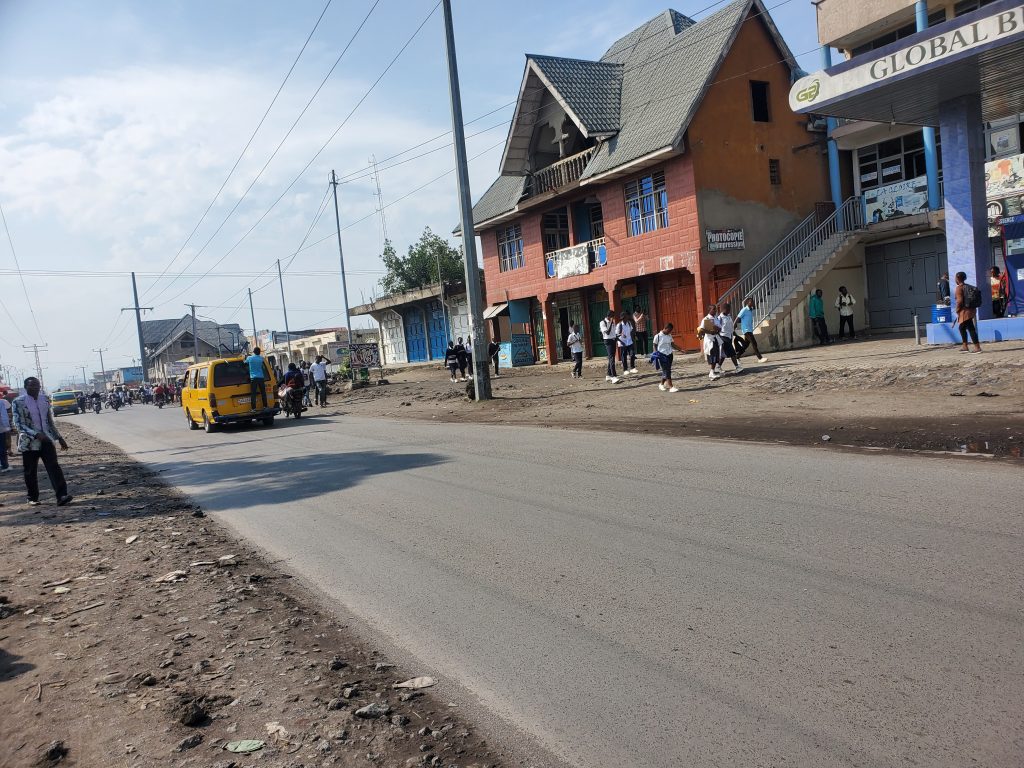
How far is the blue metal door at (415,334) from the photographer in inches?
1784

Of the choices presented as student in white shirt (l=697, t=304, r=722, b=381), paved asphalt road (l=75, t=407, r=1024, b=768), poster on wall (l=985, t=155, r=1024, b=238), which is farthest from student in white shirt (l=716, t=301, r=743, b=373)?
paved asphalt road (l=75, t=407, r=1024, b=768)

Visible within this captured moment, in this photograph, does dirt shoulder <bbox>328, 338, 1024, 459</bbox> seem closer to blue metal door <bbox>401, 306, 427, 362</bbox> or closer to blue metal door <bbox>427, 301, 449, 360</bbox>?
blue metal door <bbox>427, 301, 449, 360</bbox>

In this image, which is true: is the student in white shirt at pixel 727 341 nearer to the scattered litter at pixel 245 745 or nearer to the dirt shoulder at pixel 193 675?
the dirt shoulder at pixel 193 675

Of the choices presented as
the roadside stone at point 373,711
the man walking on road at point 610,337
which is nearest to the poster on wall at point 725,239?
the man walking on road at point 610,337

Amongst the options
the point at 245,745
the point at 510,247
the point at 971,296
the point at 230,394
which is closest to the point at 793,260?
the point at 971,296

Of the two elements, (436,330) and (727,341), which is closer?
(727,341)

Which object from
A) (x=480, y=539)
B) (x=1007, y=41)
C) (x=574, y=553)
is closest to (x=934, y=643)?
(x=574, y=553)

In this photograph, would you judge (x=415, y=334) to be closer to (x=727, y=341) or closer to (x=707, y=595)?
(x=727, y=341)

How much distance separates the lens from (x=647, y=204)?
2462cm

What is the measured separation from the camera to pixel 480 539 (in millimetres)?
6289

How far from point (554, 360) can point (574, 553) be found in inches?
977

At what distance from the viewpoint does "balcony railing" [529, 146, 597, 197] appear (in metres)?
26.9

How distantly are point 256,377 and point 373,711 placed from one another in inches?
696

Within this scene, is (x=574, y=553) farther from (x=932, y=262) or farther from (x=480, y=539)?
(x=932, y=262)
